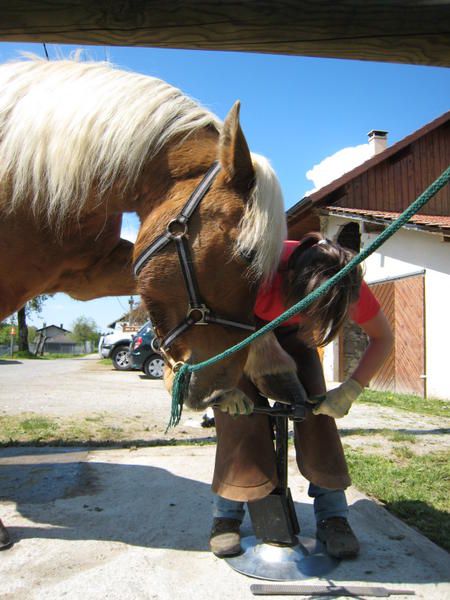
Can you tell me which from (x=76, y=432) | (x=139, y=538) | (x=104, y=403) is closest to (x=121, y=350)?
(x=104, y=403)

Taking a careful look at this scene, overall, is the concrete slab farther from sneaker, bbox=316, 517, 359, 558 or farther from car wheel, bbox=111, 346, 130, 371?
car wheel, bbox=111, 346, 130, 371

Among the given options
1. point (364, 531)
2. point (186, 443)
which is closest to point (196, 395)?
point (364, 531)

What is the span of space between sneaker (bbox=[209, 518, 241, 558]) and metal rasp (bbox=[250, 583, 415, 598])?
0.99ft

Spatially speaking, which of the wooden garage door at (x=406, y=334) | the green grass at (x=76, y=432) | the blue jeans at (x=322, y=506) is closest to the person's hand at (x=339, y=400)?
the blue jeans at (x=322, y=506)

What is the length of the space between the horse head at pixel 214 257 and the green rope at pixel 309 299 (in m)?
0.05

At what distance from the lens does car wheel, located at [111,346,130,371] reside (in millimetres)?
15492

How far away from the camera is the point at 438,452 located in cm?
450

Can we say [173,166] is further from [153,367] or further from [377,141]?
[377,141]

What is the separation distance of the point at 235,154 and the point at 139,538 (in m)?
1.91

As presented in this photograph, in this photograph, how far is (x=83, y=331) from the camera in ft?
321

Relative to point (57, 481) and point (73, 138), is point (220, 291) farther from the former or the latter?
point (57, 481)

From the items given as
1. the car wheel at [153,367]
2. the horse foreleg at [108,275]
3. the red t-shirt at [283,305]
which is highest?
the horse foreleg at [108,275]

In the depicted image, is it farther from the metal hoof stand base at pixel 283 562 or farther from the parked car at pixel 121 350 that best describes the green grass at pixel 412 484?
the parked car at pixel 121 350

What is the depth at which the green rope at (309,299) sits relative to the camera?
1354 mm
